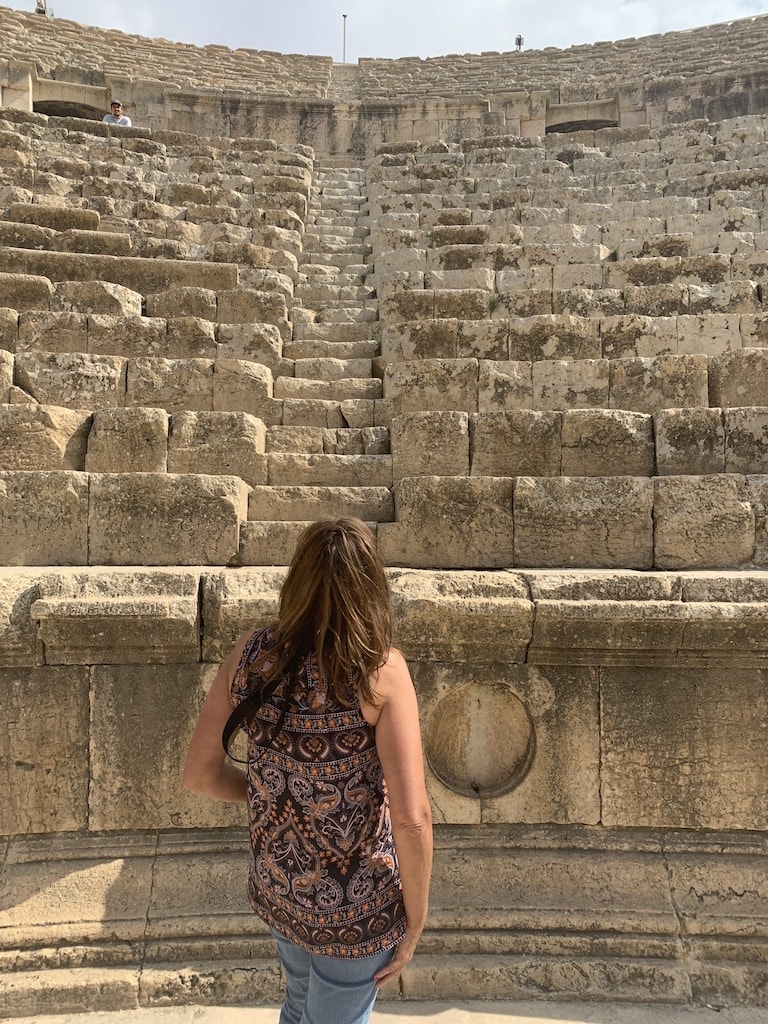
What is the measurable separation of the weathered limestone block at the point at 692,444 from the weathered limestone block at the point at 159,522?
277cm

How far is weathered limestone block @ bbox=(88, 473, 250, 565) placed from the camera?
154 inches

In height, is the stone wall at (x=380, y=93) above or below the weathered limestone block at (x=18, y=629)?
above

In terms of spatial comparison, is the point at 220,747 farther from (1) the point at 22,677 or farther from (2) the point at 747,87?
(2) the point at 747,87

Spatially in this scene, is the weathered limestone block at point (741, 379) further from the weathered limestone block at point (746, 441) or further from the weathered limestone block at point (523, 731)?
the weathered limestone block at point (523, 731)

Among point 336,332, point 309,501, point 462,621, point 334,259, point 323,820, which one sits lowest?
point 323,820

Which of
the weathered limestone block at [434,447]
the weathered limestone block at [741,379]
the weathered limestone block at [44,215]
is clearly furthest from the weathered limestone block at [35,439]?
the weathered limestone block at [741,379]

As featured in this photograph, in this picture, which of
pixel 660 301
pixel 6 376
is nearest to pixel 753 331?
pixel 660 301

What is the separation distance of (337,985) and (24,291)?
6.17 metres

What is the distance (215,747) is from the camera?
1.74 metres

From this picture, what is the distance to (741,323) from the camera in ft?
18.0

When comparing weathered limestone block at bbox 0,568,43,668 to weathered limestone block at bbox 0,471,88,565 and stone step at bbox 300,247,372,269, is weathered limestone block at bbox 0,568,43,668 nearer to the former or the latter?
weathered limestone block at bbox 0,471,88,565

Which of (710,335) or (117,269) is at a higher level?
(117,269)

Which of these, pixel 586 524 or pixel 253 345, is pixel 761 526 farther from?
pixel 253 345

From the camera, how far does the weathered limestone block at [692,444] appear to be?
4.29m
